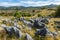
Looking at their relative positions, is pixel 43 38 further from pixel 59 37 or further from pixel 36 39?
pixel 59 37

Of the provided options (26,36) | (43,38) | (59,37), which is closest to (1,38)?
(26,36)

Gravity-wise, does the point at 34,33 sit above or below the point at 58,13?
above

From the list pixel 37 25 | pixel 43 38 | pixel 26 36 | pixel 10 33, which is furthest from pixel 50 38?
pixel 37 25

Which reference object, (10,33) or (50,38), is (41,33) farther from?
(10,33)

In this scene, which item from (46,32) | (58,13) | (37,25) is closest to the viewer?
(46,32)

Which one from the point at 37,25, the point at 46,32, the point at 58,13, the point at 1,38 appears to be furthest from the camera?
the point at 58,13

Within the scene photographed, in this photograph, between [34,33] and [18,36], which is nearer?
[18,36]

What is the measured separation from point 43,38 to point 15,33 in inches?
74.9

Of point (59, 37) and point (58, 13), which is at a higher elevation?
point (59, 37)

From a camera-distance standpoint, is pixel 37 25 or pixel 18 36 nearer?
pixel 18 36

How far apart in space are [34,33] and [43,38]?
1.65m

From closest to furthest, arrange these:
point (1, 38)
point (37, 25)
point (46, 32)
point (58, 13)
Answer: point (1, 38)
point (46, 32)
point (37, 25)
point (58, 13)

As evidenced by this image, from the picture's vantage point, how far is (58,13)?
66625 millimetres

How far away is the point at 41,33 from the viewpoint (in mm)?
15320
